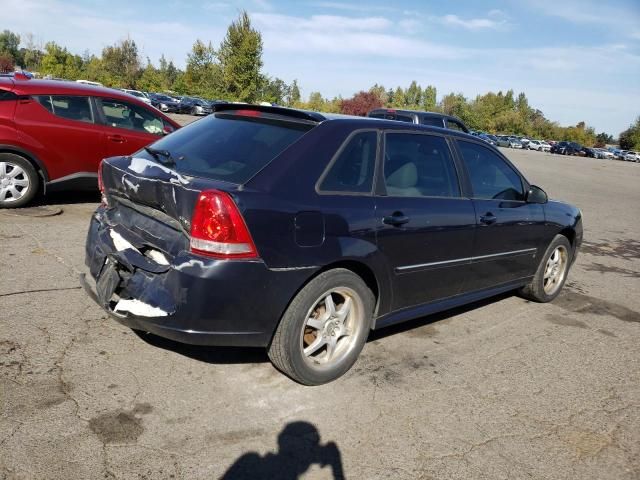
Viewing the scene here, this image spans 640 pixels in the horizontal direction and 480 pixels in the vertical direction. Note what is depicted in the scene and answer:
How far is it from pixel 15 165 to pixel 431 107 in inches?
3774

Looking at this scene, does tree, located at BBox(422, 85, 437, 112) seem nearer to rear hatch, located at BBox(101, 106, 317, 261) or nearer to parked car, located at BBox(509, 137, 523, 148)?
parked car, located at BBox(509, 137, 523, 148)

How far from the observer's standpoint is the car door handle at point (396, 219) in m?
3.48

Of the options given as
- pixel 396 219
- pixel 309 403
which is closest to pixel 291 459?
pixel 309 403

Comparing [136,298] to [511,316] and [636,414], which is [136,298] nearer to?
[636,414]

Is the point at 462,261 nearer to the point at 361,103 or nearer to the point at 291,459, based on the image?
the point at 291,459

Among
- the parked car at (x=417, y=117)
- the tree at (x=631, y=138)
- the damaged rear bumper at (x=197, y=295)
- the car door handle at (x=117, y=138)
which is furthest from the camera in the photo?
the tree at (x=631, y=138)

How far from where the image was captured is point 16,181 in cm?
647

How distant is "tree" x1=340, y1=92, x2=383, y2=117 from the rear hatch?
219ft

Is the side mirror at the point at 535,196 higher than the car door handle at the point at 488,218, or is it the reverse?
the side mirror at the point at 535,196

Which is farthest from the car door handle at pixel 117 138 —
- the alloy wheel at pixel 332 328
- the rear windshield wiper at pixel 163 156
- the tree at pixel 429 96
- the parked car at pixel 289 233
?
the tree at pixel 429 96

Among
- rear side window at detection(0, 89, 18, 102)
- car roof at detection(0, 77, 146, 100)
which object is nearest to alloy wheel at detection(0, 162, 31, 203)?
rear side window at detection(0, 89, 18, 102)

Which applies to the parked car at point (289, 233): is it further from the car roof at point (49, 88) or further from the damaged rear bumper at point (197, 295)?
the car roof at point (49, 88)

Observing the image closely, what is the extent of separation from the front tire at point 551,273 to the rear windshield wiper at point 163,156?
3754mm

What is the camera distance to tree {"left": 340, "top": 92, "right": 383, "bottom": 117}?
69.4 meters
